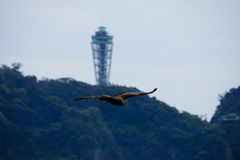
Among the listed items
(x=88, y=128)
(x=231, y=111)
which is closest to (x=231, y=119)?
(x=231, y=111)

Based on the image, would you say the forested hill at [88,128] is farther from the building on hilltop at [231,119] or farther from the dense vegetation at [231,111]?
the building on hilltop at [231,119]

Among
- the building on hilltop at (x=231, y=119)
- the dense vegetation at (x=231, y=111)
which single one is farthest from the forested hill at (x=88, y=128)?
the building on hilltop at (x=231, y=119)

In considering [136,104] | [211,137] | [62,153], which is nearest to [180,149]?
[211,137]

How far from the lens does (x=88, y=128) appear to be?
4254 inches

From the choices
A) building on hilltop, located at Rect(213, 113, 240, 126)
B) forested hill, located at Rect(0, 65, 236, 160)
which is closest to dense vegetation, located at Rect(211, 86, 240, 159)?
building on hilltop, located at Rect(213, 113, 240, 126)

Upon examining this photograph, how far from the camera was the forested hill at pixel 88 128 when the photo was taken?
338 feet

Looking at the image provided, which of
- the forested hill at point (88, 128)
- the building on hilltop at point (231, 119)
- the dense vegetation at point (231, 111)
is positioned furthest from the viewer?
the building on hilltop at point (231, 119)

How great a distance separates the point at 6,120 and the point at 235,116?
54.8m

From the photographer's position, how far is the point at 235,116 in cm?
12075

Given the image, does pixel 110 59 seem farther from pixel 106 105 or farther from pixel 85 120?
pixel 85 120

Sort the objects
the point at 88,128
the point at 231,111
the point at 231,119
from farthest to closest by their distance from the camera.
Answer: the point at 231,111, the point at 231,119, the point at 88,128

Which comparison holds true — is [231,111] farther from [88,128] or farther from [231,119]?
[88,128]

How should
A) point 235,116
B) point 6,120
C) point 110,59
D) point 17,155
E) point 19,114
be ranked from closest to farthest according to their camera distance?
point 17,155, point 6,120, point 19,114, point 235,116, point 110,59

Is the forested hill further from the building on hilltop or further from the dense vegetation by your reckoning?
the building on hilltop
